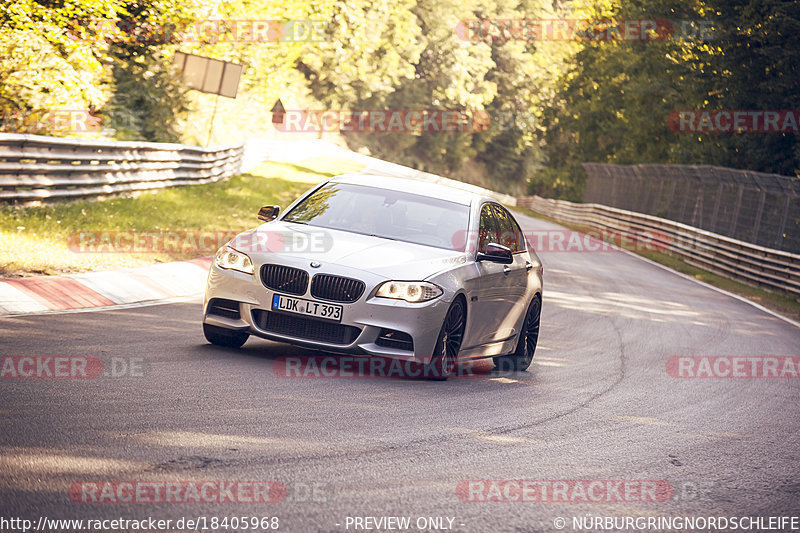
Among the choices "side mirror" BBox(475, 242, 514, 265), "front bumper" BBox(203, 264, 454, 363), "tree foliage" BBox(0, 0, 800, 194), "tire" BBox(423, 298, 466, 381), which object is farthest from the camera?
"tree foliage" BBox(0, 0, 800, 194)

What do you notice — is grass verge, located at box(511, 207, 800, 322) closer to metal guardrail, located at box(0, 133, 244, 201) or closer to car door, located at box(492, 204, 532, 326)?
car door, located at box(492, 204, 532, 326)

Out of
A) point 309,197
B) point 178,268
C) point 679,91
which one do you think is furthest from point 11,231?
point 679,91

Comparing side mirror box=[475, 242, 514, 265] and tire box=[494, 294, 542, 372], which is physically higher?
side mirror box=[475, 242, 514, 265]

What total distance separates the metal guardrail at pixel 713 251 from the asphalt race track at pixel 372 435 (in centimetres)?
1298

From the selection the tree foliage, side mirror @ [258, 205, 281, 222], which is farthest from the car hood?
the tree foliage

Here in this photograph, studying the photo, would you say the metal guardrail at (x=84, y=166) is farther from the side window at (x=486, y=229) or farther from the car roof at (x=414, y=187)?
the side window at (x=486, y=229)

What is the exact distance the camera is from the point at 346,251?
8531mm

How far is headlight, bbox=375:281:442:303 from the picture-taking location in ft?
26.8

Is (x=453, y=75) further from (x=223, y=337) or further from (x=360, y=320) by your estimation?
(x=360, y=320)

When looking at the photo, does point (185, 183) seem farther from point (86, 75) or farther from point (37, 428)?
point (37, 428)

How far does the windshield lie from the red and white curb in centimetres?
255

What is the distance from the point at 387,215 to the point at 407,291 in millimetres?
1399

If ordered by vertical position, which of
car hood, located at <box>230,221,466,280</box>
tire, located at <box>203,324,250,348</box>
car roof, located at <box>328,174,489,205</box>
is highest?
car roof, located at <box>328,174,489,205</box>

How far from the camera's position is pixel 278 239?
8828 mm
